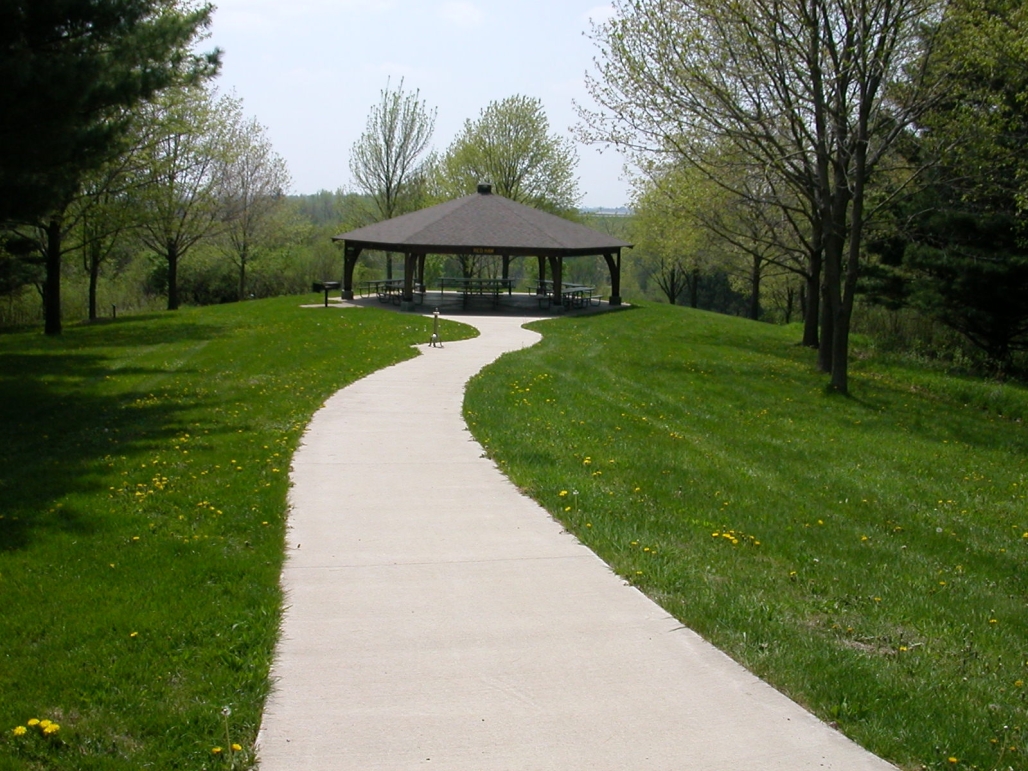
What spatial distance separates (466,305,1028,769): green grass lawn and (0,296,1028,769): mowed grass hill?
0.03 meters

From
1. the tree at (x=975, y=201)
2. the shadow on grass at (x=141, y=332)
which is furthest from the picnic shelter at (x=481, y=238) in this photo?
the tree at (x=975, y=201)

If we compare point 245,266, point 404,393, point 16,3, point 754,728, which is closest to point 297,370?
point 404,393

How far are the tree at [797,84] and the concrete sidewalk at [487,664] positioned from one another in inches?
496

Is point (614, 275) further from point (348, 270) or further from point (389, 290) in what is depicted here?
point (348, 270)

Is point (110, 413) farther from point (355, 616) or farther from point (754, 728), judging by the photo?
point (754, 728)

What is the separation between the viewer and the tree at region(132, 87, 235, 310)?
26672mm

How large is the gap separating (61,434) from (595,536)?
7.25 metres

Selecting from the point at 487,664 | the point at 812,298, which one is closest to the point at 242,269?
the point at 812,298

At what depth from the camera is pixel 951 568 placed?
7262 millimetres

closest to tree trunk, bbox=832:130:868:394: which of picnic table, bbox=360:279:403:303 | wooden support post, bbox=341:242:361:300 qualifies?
picnic table, bbox=360:279:403:303

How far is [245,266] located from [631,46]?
103ft

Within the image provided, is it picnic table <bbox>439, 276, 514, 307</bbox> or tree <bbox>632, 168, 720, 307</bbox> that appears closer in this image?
tree <bbox>632, 168, 720, 307</bbox>

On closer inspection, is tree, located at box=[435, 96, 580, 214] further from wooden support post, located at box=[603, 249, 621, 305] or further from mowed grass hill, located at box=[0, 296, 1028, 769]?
mowed grass hill, located at box=[0, 296, 1028, 769]

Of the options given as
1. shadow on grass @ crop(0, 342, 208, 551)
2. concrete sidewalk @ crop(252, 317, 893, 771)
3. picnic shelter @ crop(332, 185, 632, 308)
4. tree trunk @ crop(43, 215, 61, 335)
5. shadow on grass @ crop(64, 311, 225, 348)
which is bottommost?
concrete sidewalk @ crop(252, 317, 893, 771)
